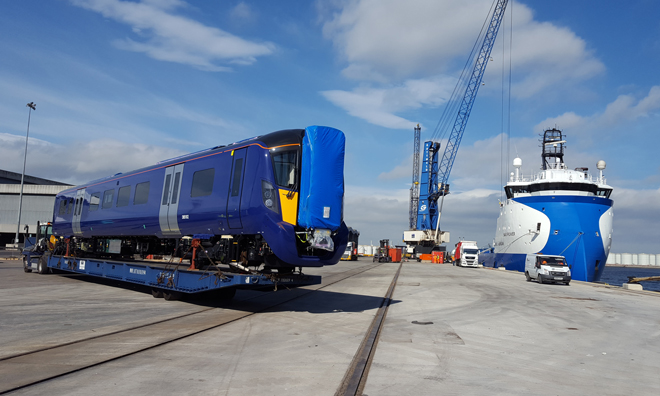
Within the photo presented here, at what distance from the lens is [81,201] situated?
66.8 feet

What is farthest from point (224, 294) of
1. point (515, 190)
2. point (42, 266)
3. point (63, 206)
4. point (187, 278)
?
point (515, 190)

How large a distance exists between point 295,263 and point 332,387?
18.6ft

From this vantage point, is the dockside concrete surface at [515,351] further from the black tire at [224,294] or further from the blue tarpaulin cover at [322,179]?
the black tire at [224,294]

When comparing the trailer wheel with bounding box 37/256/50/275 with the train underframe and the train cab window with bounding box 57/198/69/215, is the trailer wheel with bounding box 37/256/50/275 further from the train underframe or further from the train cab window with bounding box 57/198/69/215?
the train underframe

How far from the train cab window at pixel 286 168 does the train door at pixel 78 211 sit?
507 inches

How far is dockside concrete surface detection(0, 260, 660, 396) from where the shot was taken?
19.3 ft

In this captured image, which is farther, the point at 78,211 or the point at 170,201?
the point at 78,211

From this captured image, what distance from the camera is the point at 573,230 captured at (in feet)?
127

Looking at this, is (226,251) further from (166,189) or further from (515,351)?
(515,351)

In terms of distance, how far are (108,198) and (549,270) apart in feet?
77.7

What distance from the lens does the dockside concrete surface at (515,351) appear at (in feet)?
20.0

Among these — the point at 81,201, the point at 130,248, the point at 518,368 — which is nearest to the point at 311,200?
the point at 518,368

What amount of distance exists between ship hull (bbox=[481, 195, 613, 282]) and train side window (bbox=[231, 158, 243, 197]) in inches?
1366

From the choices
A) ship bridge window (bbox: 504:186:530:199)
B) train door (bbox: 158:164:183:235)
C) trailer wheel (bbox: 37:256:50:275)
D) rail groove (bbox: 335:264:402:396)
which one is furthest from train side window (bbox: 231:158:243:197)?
ship bridge window (bbox: 504:186:530:199)
